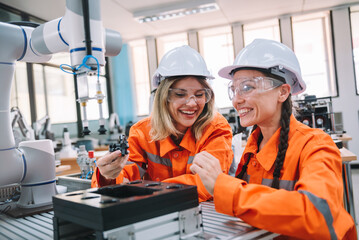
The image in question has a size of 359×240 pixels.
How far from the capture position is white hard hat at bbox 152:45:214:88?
1551 mm

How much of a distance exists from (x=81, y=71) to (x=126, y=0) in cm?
416

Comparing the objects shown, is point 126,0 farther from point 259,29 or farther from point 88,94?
point 88,94

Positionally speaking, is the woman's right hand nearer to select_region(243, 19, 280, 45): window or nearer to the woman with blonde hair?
the woman with blonde hair

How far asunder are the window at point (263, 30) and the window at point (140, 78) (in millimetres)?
2368

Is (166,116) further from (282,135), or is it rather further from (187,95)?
(282,135)

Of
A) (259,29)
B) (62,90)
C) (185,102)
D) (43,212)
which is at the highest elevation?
(259,29)

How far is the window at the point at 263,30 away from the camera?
20.8 ft

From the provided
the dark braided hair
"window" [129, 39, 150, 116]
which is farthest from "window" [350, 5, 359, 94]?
the dark braided hair

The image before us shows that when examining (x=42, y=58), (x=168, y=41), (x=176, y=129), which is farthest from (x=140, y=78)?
(x=42, y=58)

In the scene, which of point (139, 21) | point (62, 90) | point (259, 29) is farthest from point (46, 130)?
point (259, 29)

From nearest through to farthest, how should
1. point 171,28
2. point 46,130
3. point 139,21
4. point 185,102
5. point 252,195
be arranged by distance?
point 252,195 → point 185,102 → point 46,130 → point 139,21 → point 171,28

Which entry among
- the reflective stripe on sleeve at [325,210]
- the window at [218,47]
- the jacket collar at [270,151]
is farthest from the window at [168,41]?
the reflective stripe on sleeve at [325,210]

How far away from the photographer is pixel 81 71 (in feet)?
3.28

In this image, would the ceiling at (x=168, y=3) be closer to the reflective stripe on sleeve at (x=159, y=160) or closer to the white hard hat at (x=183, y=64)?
the white hard hat at (x=183, y=64)
